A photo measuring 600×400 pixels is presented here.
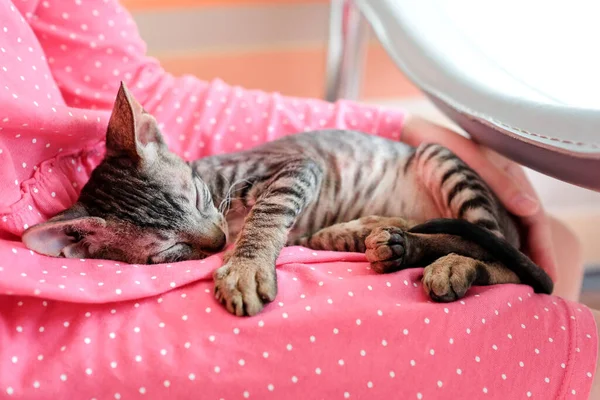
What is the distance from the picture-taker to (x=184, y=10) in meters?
2.37

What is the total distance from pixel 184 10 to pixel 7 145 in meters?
1.48

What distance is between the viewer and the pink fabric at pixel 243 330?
88 centimetres

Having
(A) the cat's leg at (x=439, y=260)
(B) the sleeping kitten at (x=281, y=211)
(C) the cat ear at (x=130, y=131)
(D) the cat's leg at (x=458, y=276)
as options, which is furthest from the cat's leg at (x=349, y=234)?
(C) the cat ear at (x=130, y=131)

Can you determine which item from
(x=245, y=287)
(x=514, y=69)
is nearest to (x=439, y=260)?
(x=245, y=287)

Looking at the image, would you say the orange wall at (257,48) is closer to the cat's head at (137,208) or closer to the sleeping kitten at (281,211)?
the sleeping kitten at (281,211)

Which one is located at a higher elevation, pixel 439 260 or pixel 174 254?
pixel 439 260

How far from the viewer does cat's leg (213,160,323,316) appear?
38.0 inches

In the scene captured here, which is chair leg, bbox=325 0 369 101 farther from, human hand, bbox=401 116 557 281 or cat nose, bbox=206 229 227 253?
cat nose, bbox=206 229 227 253

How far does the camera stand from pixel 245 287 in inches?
38.0

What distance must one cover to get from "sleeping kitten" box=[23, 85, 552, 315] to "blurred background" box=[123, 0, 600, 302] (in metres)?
1.02

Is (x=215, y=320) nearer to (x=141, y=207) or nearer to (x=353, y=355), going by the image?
(x=353, y=355)

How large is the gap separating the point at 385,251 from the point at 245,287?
0.99 feet

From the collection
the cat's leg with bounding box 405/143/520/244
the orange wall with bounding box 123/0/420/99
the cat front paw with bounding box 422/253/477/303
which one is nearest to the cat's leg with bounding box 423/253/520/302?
the cat front paw with bounding box 422/253/477/303

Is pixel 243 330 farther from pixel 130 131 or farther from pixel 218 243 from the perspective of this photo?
pixel 130 131
